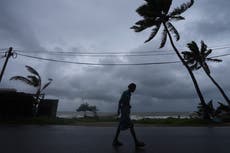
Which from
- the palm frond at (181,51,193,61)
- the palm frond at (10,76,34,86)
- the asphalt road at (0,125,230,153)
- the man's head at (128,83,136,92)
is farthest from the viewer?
the palm frond at (181,51,193,61)

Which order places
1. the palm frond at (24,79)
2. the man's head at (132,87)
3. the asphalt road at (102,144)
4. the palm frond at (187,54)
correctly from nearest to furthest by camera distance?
the asphalt road at (102,144)
the man's head at (132,87)
the palm frond at (24,79)
the palm frond at (187,54)

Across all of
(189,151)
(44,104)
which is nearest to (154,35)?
(44,104)

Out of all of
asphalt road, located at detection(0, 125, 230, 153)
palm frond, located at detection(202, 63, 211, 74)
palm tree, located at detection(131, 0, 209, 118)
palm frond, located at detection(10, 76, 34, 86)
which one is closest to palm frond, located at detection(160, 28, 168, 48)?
palm tree, located at detection(131, 0, 209, 118)

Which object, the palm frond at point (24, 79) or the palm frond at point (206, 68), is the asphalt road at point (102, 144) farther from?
the palm frond at point (206, 68)

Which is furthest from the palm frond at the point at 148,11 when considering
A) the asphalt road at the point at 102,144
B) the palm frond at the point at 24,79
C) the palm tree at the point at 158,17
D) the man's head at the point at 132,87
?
the man's head at the point at 132,87

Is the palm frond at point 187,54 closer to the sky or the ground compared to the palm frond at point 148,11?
closer to the ground

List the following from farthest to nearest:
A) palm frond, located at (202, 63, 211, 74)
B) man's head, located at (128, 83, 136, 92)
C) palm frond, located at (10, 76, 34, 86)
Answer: palm frond, located at (202, 63, 211, 74)
palm frond, located at (10, 76, 34, 86)
man's head, located at (128, 83, 136, 92)

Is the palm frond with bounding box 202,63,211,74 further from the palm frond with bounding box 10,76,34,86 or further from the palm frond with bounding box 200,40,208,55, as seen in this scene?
the palm frond with bounding box 10,76,34,86

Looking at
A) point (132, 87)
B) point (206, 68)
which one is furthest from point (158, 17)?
point (132, 87)

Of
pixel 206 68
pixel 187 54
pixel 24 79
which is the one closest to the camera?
pixel 24 79

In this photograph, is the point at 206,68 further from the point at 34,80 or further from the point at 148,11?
the point at 34,80

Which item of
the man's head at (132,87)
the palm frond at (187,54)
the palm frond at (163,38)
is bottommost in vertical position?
the man's head at (132,87)

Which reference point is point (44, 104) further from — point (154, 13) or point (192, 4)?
point (192, 4)

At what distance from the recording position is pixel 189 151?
6461 millimetres
